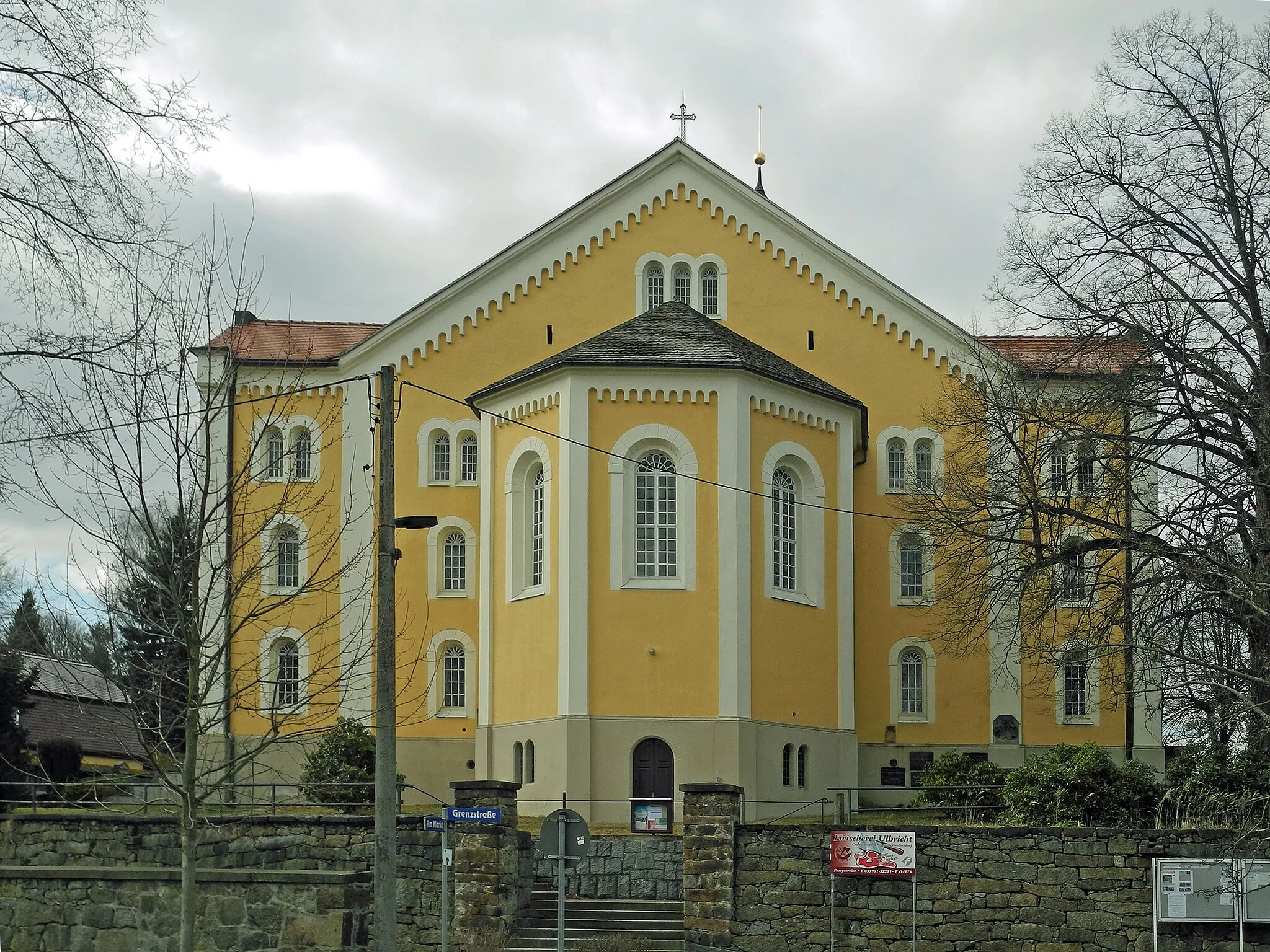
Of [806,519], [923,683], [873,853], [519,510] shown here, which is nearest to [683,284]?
[806,519]

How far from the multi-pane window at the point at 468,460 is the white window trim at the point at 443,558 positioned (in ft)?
3.20

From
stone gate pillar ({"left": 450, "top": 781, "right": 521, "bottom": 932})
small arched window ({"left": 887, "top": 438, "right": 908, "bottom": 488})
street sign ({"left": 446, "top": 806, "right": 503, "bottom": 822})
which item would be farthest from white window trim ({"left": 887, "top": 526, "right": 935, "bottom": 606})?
street sign ({"left": 446, "top": 806, "right": 503, "bottom": 822})

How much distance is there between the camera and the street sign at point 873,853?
22.5 meters

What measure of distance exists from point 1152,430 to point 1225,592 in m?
7.23

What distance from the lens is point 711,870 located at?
2312 centimetres

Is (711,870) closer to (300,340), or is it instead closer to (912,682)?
(912,682)

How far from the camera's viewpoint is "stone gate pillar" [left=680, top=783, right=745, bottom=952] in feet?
75.7

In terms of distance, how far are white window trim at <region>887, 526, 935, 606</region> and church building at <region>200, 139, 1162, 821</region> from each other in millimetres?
87

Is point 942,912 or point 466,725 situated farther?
point 466,725

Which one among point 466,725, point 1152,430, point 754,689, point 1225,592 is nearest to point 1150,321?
point 1152,430

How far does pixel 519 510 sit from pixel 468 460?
510 centimetres

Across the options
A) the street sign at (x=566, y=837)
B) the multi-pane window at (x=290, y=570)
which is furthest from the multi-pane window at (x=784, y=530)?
the street sign at (x=566, y=837)

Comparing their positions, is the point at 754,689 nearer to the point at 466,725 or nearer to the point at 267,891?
the point at 466,725

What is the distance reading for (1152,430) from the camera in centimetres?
2498
